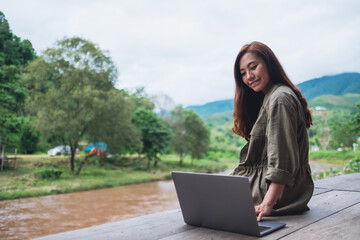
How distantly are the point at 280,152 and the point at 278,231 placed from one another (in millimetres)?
221

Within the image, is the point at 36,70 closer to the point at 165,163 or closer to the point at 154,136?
the point at 154,136

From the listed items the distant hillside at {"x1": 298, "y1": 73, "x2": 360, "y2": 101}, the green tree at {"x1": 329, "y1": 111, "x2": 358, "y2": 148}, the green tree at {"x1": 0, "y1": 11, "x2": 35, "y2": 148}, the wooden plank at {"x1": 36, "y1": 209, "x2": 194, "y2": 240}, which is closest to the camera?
the wooden plank at {"x1": 36, "y1": 209, "x2": 194, "y2": 240}

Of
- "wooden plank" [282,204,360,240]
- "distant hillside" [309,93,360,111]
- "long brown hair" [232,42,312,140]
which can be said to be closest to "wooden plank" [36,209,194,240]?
"wooden plank" [282,204,360,240]

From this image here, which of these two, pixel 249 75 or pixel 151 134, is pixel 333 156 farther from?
pixel 249 75

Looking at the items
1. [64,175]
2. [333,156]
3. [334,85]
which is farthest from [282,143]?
[64,175]

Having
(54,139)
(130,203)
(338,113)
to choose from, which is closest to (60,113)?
(54,139)

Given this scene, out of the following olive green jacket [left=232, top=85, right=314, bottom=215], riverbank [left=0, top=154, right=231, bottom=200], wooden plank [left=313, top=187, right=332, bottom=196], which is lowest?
riverbank [left=0, top=154, right=231, bottom=200]

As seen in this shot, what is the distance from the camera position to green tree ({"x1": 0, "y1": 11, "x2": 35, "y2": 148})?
636 cm

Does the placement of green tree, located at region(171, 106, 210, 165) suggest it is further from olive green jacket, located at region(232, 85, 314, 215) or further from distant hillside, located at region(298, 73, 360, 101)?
olive green jacket, located at region(232, 85, 314, 215)

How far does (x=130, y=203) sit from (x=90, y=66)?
4.42m

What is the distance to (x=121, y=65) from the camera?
10633 mm

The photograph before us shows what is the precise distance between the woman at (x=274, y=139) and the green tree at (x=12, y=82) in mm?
5858

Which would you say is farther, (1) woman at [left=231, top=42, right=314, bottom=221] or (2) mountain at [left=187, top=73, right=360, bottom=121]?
(2) mountain at [left=187, top=73, right=360, bottom=121]

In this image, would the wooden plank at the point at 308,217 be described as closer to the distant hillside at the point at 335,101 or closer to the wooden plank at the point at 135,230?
the wooden plank at the point at 135,230
